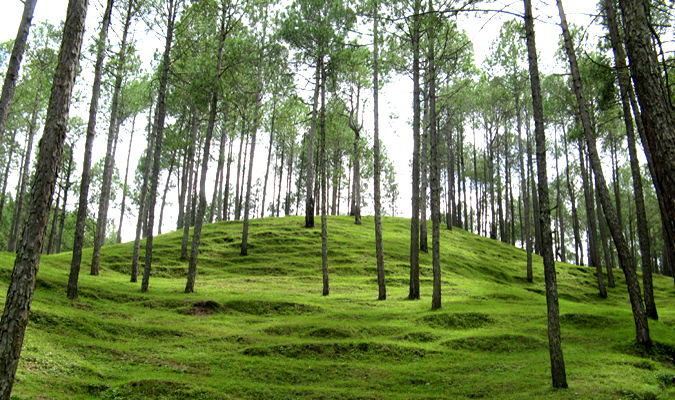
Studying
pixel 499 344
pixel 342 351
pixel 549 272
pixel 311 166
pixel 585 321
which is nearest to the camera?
pixel 549 272

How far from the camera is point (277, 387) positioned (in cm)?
1059

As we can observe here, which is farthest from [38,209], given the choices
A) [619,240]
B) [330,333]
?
[619,240]

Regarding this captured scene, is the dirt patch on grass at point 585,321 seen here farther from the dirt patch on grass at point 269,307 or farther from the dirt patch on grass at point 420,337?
the dirt patch on grass at point 269,307

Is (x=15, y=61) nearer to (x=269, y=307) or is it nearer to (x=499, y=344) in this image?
(x=269, y=307)

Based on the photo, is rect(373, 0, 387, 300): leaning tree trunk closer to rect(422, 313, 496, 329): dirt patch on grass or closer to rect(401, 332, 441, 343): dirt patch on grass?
rect(422, 313, 496, 329): dirt patch on grass

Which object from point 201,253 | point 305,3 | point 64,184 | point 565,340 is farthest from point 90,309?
point 64,184

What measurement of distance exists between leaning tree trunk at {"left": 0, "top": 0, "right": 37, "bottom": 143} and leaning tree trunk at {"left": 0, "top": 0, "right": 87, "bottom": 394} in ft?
17.6

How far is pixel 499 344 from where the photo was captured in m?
14.5

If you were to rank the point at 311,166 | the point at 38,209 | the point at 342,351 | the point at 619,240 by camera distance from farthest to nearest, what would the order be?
the point at 311,166 → the point at 342,351 → the point at 619,240 → the point at 38,209

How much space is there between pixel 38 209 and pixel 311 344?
29.8 feet

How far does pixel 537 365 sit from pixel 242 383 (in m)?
8.26

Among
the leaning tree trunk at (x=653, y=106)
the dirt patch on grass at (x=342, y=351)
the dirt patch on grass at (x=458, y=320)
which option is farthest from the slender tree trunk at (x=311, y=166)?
the leaning tree trunk at (x=653, y=106)

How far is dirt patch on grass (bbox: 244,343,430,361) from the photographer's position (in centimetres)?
1316

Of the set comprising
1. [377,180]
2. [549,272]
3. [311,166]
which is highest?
[311,166]
